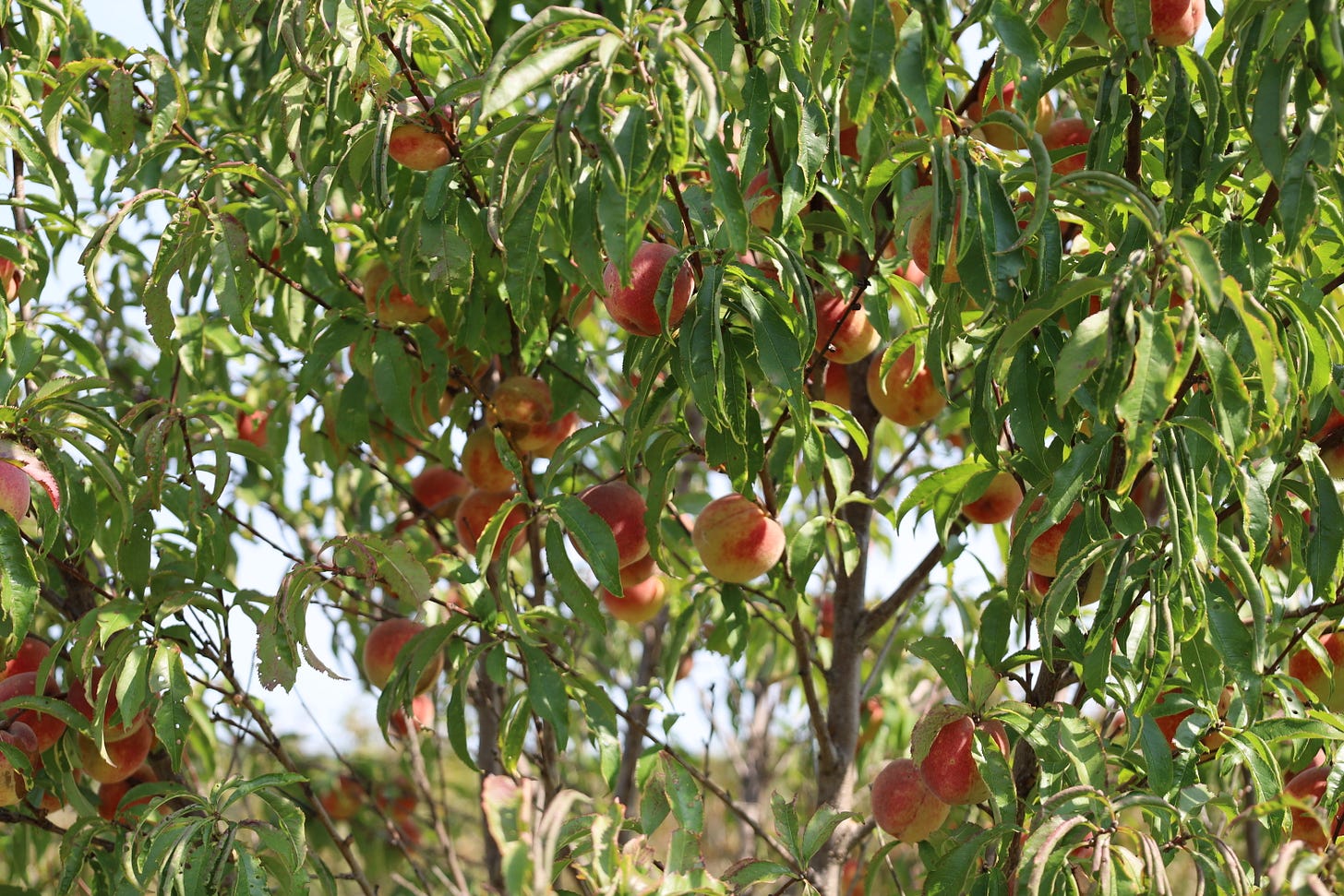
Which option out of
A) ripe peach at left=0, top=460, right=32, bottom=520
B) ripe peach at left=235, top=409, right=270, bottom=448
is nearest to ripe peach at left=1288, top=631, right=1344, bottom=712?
ripe peach at left=0, top=460, right=32, bottom=520

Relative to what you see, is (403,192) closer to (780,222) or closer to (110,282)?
(780,222)

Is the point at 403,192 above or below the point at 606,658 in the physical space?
above

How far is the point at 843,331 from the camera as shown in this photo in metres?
2.02

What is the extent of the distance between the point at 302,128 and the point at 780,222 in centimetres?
81

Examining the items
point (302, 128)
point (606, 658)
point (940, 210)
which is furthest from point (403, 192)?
point (606, 658)

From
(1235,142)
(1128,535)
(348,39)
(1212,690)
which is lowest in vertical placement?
(1212,690)

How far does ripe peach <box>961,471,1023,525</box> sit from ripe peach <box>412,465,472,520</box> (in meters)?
1.06

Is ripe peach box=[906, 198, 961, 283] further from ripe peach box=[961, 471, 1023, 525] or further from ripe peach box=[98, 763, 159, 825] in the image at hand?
ripe peach box=[98, 763, 159, 825]

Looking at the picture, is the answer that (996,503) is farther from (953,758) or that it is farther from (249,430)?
(249,430)

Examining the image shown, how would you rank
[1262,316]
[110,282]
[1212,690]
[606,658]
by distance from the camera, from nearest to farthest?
[1262,316]
[1212,690]
[110,282]
[606,658]

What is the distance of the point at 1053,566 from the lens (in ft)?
5.72

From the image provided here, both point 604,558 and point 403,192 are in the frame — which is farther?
point 403,192

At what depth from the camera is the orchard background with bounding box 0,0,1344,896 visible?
4.00 ft

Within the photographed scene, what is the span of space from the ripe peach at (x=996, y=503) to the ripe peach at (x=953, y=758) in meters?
0.42
